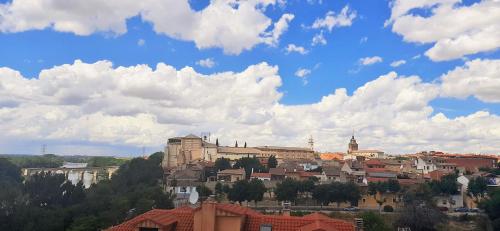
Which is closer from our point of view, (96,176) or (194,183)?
(194,183)

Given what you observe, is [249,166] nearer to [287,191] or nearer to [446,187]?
[287,191]

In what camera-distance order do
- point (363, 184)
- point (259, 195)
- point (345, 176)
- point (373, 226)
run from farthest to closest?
point (345, 176) < point (363, 184) < point (259, 195) < point (373, 226)

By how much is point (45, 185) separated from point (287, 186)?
142 ft

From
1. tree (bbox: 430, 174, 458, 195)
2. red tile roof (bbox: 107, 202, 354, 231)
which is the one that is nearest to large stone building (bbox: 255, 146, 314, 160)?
tree (bbox: 430, 174, 458, 195)

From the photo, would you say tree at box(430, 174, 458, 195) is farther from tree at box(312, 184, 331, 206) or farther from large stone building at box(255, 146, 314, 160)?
large stone building at box(255, 146, 314, 160)

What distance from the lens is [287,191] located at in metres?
73.3

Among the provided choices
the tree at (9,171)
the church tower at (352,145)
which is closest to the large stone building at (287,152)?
the church tower at (352,145)

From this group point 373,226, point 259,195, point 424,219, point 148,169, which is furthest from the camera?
point 148,169

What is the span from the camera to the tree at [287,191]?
73438mm

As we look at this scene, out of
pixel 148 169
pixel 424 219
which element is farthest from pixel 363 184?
pixel 148 169

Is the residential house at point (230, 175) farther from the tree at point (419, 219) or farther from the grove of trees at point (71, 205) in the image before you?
the tree at point (419, 219)

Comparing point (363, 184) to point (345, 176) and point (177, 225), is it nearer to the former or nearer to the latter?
point (345, 176)

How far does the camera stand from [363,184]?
82125 millimetres

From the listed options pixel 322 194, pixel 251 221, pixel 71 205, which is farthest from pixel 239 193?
pixel 251 221
